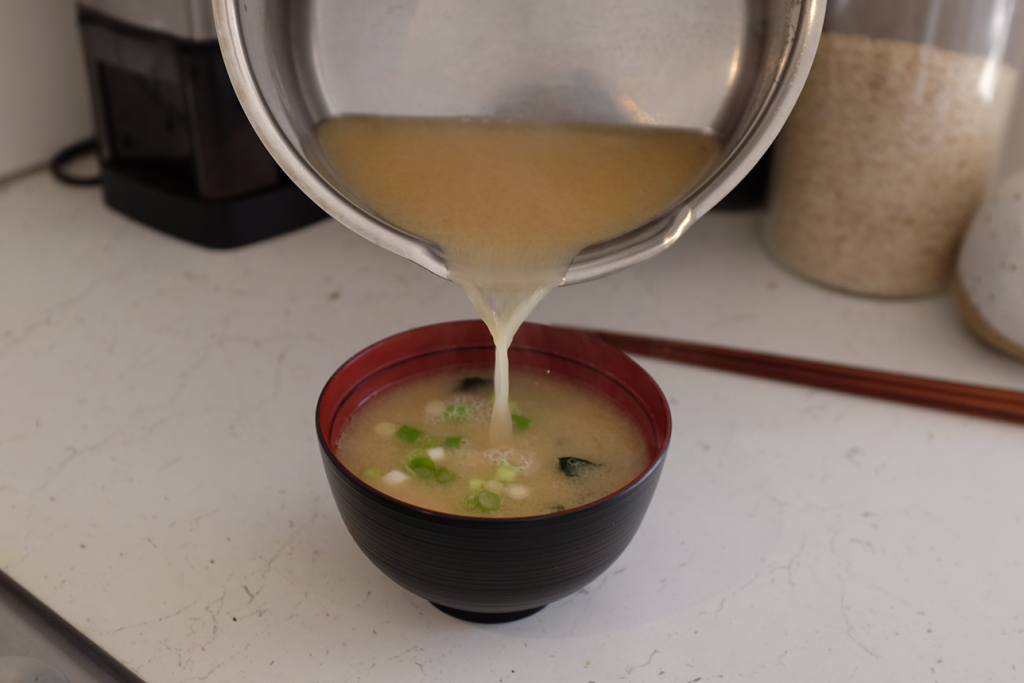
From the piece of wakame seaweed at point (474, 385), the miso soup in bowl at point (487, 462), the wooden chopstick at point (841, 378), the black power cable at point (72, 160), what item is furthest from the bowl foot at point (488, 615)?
the black power cable at point (72, 160)

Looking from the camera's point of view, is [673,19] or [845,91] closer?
[673,19]

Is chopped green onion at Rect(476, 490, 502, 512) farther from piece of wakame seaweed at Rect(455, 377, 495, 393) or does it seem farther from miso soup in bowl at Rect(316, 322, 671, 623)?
piece of wakame seaweed at Rect(455, 377, 495, 393)

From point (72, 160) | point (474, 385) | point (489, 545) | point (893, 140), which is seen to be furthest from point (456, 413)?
point (72, 160)

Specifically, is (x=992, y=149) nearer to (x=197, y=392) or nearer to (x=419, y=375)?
(x=419, y=375)

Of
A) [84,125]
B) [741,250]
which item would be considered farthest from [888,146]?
[84,125]

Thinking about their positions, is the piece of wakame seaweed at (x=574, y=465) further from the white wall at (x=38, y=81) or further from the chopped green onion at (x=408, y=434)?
the white wall at (x=38, y=81)

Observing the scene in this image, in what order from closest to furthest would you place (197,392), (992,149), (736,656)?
(736,656) < (197,392) < (992,149)

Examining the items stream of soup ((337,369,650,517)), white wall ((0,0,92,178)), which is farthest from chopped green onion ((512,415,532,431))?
white wall ((0,0,92,178))
